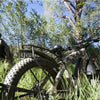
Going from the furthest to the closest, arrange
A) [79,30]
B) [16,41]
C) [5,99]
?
[16,41] < [79,30] < [5,99]

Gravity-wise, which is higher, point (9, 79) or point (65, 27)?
point (65, 27)

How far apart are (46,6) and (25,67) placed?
40.1 ft

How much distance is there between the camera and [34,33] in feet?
43.1

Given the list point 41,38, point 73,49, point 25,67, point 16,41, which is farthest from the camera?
point 41,38

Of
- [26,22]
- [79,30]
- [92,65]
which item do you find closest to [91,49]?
[79,30]

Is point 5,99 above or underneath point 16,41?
underneath

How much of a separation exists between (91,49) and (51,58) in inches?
473

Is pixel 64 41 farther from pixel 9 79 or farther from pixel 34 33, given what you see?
pixel 9 79

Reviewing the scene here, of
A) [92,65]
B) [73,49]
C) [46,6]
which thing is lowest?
[92,65]

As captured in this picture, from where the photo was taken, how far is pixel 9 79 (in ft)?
3.90

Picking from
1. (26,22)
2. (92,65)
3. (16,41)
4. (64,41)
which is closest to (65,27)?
(64,41)

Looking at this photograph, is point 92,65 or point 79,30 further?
point 79,30

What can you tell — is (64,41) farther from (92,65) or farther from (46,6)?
(92,65)

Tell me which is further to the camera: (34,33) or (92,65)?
(34,33)
